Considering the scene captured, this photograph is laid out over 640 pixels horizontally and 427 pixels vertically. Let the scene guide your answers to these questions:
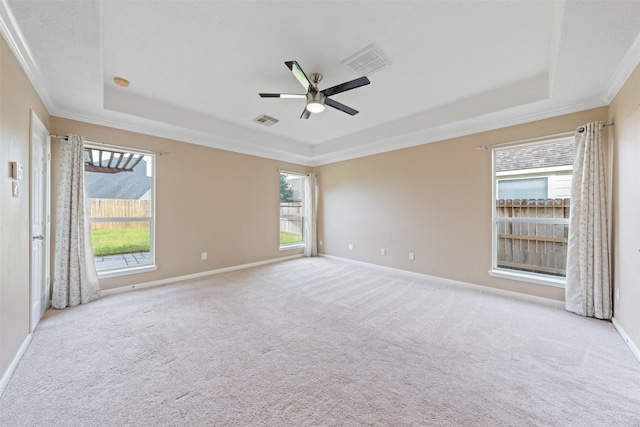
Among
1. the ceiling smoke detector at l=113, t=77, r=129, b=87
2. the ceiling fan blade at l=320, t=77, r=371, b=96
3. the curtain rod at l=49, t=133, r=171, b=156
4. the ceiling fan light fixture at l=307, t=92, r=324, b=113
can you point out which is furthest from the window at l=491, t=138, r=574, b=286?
the curtain rod at l=49, t=133, r=171, b=156

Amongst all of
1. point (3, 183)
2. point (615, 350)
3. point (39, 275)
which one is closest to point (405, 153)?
point (615, 350)

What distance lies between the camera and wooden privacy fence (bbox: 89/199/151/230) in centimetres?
354

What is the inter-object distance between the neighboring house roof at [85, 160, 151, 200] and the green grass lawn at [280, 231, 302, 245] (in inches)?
112

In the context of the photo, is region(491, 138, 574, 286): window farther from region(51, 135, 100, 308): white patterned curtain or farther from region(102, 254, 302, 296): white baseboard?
region(51, 135, 100, 308): white patterned curtain

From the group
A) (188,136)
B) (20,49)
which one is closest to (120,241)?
(188,136)

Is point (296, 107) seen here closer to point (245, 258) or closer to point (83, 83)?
point (83, 83)

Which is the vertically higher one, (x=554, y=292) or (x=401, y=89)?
(x=401, y=89)

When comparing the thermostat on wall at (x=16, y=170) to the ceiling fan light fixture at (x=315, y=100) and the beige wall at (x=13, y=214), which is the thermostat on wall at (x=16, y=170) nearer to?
the beige wall at (x=13, y=214)

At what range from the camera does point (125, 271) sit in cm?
367

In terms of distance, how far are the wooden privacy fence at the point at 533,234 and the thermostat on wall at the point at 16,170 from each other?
530 cm

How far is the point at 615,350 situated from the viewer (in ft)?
7.14

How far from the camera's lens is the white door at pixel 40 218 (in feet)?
8.57

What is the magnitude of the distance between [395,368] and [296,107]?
3490 mm

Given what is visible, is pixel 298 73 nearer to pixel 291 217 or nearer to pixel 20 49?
pixel 20 49
